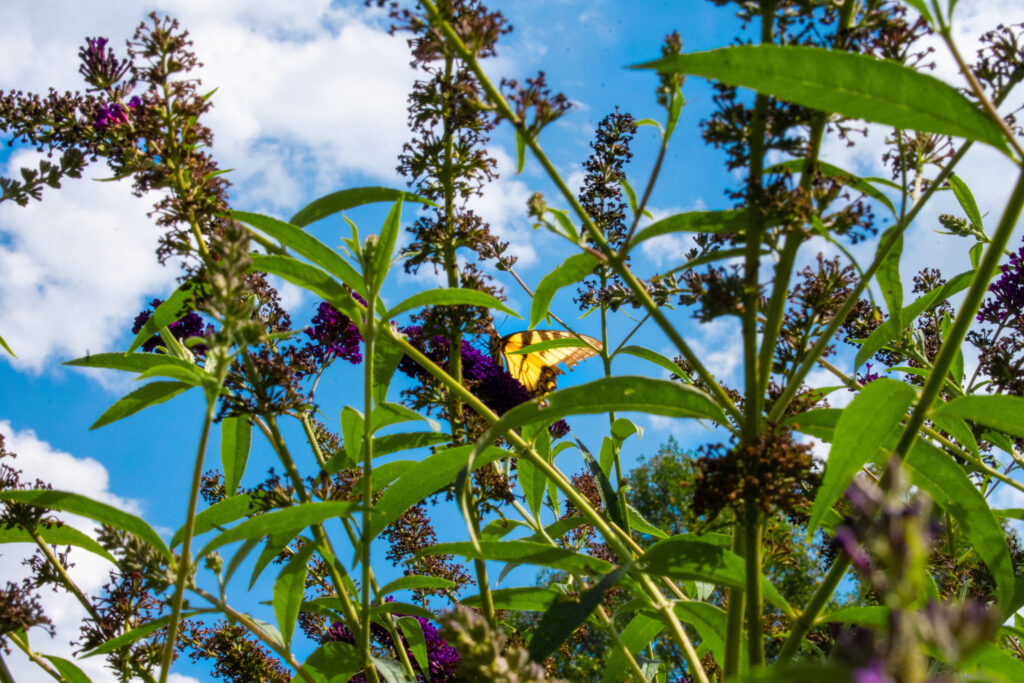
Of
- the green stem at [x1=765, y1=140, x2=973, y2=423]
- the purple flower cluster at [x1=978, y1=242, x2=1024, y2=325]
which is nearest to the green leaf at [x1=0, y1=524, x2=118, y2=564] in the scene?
the green stem at [x1=765, y1=140, x2=973, y2=423]

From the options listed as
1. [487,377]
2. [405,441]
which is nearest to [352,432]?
[405,441]

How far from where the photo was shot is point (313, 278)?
3.78 ft

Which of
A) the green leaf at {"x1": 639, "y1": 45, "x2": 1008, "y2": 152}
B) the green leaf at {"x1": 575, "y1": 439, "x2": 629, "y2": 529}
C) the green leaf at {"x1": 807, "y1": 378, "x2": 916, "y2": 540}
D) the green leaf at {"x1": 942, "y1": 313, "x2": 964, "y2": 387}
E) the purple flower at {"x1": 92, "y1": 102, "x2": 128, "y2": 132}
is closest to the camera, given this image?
the green leaf at {"x1": 639, "y1": 45, "x2": 1008, "y2": 152}

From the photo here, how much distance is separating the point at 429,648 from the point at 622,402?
948 mm

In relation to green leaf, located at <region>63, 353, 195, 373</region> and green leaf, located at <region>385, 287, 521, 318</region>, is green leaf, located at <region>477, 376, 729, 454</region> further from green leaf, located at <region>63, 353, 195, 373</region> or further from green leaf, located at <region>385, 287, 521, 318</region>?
green leaf, located at <region>63, 353, 195, 373</region>

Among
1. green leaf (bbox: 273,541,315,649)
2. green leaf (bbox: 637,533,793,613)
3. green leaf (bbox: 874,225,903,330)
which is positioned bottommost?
green leaf (bbox: 637,533,793,613)

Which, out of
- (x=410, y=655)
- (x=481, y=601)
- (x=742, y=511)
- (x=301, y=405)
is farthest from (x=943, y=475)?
(x=410, y=655)

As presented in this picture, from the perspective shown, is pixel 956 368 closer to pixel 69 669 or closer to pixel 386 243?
pixel 386 243

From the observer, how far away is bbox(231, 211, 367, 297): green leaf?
1151mm

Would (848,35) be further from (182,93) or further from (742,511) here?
(182,93)

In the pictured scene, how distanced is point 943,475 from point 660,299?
0.48 metres

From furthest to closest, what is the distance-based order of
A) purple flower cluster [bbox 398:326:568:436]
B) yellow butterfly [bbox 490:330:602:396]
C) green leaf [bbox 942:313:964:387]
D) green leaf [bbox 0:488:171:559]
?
1. yellow butterfly [bbox 490:330:602:396]
2. green leaf [bbox 942:313:964:387]
3. purple flower cluster [bbox 398:326:568:436]
4. green leaf [bbox 0:488:171:559]

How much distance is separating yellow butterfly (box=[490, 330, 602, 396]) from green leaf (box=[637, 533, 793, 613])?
2.80 feet

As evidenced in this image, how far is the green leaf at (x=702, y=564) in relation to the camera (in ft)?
2.90
